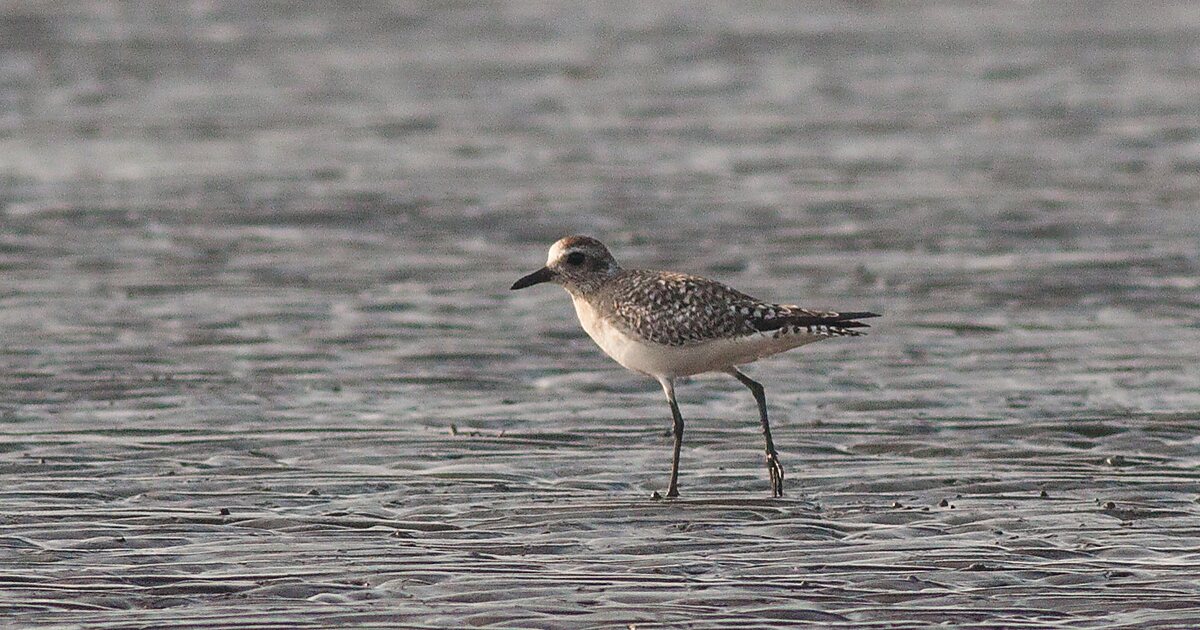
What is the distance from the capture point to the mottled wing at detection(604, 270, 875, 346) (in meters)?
10.4

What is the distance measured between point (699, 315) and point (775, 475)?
0.88 m

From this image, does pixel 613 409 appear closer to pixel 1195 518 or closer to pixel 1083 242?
pixel 1195 518

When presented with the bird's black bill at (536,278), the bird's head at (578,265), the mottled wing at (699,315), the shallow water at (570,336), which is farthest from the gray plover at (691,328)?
the shallow water at (570,336)

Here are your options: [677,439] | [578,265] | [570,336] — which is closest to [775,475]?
[677,439]

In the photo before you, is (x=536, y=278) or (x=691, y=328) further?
(x=536, y=278)

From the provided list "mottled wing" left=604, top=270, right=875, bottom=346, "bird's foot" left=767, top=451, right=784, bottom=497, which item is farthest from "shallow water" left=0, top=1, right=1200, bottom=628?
"mottled wing" left=604, top=270, right=875, bottom=346

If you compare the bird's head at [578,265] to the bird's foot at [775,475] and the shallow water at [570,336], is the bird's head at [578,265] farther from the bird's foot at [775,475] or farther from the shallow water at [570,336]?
the bird's foot at [775,475]

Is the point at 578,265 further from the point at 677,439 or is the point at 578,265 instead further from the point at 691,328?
the point at 677,439

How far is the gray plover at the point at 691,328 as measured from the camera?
10.4 m

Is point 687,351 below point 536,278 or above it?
below

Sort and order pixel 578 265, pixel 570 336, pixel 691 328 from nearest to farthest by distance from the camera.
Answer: pixel 691 328
pixel 578 265
pixel 570 336

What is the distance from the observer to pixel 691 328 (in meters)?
10.6

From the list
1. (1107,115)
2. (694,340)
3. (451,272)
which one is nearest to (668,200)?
(451,272)

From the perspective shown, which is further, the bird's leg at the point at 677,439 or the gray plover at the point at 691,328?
the gray plover at the point at 691,328
